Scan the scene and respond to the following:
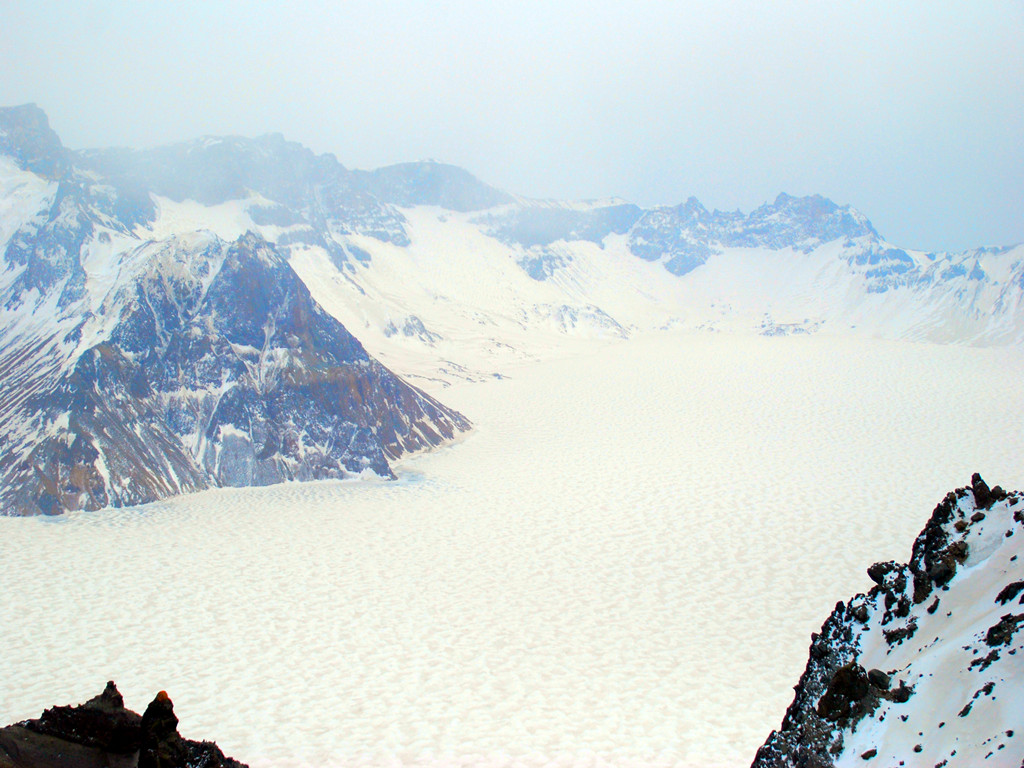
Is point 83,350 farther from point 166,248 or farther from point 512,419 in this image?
point 512,419

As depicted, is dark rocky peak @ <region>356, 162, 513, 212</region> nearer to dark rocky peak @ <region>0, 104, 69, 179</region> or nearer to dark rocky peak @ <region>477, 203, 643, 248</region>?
dark rocky peak @ <region>477, 203, 643, 248</region>

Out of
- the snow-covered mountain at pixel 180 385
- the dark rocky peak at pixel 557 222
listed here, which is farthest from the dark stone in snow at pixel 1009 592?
the dark rocky peak at pixel 557 222

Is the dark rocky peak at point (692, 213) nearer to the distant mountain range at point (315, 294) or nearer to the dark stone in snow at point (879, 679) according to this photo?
the distant mountain range at point (315, 294)

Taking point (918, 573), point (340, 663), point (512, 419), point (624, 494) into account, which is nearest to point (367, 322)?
point (512, 419)

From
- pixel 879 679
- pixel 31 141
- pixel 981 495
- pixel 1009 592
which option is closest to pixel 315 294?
pixel 31 141

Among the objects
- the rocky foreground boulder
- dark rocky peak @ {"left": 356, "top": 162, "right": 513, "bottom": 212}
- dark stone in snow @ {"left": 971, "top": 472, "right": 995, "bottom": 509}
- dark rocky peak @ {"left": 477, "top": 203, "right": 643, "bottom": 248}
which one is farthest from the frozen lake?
dark rocky peak @ {"left": 356, "top": 162, "right": 513, "bottom": 212}

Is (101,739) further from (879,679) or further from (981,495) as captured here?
(981,495)

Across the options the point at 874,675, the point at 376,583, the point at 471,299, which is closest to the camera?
the point at 874,675
